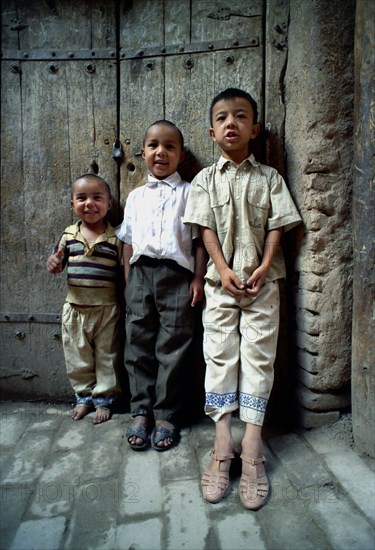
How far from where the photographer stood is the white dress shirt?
1.83 metres

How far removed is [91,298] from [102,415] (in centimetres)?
60

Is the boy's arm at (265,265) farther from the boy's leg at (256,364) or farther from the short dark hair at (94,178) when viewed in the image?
the short dark hair at (94,178)

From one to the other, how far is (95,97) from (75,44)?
0.28m

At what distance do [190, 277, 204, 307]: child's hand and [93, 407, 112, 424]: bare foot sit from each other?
2.42ft

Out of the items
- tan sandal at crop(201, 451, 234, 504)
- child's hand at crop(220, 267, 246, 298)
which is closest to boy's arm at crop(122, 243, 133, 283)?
child's hand at crop(220, 267, 246, 298)

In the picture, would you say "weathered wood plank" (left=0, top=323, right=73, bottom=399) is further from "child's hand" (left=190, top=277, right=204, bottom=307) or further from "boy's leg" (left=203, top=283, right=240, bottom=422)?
"boy's leg" (left=203, top=283, right=240, bottom=422)

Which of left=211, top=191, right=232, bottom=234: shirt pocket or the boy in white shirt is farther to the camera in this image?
the boy in white shirt

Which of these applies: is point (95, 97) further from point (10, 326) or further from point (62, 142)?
point (10, 326)

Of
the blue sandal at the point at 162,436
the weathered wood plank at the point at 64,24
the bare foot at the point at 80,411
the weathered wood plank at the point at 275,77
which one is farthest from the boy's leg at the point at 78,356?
the weathered wood plank at the point at 64,24

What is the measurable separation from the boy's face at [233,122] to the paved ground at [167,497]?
4.38ft

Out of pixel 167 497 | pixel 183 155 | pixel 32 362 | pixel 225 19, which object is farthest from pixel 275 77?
pixel 32 362

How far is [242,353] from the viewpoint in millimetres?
1691

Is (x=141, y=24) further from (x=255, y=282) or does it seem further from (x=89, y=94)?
(x=255, y=282)

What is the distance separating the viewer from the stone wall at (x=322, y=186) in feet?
5.47
